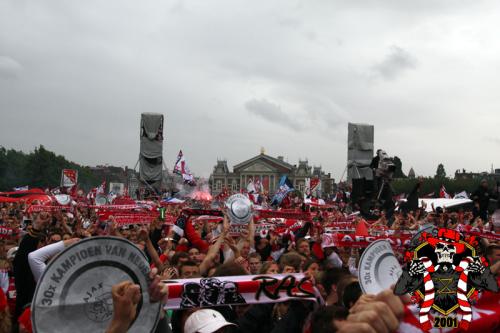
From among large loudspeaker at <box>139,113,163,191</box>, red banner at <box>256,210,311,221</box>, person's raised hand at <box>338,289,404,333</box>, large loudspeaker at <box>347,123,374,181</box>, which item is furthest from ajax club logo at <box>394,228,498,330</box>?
large loudspeaker at <box>139,113,163,191</box>

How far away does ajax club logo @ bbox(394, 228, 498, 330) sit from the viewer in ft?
7.11

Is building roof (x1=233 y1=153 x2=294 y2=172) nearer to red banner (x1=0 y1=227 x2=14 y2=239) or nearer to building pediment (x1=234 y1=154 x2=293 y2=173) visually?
building pediment (x1=234 y1=154 x2=293 y2=173)

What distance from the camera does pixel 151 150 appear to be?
73.8ft

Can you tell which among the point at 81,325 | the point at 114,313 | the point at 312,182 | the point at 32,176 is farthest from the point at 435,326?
the point at 32,176

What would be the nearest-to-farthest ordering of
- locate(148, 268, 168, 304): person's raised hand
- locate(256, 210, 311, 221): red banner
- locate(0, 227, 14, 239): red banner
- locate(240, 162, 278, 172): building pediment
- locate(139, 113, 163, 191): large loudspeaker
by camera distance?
locate(148, 268, 168, 304): person's raised hand → locate(0, 227, 14, 239): red banner → locate(256, 210, 311, 221): red banner → locate(139, 113, 163, 191): large loudspeaker → locate(240, 162, 278, 172): building pediment

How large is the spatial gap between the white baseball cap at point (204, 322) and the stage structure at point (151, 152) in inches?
725

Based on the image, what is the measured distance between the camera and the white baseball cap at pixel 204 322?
135 inches

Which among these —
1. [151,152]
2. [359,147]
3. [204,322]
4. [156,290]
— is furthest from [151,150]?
[156,290]

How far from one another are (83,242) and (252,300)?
1.43 metres

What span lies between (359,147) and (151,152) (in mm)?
7905

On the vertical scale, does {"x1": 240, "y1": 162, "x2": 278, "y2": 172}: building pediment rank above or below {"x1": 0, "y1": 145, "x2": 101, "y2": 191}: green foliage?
above

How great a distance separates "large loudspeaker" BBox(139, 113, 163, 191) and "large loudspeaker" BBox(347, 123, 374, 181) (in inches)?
277

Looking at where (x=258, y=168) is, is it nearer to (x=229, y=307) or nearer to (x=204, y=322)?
(x=229, y=307)

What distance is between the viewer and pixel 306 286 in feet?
12.5
